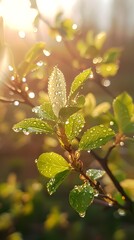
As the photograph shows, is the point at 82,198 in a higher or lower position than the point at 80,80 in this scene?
lower

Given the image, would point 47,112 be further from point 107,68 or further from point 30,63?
point 107,68

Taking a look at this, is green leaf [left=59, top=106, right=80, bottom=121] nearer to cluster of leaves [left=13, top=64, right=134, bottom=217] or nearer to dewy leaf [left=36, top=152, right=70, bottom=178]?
cluster of leaves [left=13, top=64, right=134, bottom=217]

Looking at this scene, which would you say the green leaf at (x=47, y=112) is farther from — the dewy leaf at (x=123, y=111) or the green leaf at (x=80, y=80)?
the dewy leaf at (x=123, y=111)

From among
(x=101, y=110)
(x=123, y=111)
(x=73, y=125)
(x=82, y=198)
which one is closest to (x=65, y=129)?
(x=73, y=125)

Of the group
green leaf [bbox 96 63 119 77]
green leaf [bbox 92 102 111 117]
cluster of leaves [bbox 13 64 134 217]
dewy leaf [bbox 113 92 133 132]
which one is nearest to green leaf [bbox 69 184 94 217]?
cluster of leaves [bbox 13 64 134 217]

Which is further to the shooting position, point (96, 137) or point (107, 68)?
point (107, 68)

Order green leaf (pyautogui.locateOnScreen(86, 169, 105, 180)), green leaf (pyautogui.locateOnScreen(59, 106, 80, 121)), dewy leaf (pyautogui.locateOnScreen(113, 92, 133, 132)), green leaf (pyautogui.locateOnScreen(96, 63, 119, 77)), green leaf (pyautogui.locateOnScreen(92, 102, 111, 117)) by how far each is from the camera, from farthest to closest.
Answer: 1. green leaf (pyautogui.locateOnScreen(96, 63, 119, 77))
2. green leaf (pyautogui.locateOnScreen(92, 102, 111, 117))
3. dewy leaf (pyautogui.locateOnScreen(113, 92, 133, 132))
4. green leaf (pyautogui.locateOnScreen(86, 169, 105, 180))
5. green leaf (pyautogui.locateOnScreen(59, 106, 80, 121))
